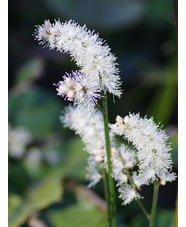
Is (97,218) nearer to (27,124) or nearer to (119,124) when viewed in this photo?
(27,124)

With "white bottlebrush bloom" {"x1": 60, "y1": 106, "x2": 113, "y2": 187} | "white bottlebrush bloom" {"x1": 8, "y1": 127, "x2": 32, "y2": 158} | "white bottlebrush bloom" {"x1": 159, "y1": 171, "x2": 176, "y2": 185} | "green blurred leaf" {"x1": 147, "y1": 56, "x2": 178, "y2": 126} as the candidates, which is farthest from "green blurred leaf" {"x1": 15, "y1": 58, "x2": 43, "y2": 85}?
"white bottlebrush bloom" {"x1": 159, "y1": 171, "x2": 176, "y2": 185}

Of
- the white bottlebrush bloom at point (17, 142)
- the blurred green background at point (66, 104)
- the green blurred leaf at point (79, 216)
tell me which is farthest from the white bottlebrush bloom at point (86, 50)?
the white bottlebrush bloom at point (17, 142)

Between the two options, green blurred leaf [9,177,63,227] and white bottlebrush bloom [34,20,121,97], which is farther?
green blurred leaf [9,177,63,227]

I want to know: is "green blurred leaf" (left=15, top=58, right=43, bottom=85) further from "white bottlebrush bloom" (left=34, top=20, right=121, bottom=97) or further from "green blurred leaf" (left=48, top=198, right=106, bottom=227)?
"white bottlebrush bloom" (left=34, top=20, right=121, bottom=97)

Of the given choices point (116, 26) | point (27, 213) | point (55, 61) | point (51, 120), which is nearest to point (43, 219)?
point (27, 213)

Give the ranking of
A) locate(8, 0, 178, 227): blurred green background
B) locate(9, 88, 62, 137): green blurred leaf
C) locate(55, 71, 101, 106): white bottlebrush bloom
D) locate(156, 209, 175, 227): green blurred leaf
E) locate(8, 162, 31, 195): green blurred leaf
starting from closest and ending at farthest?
1. locate(55, 71, 101, 106): white bottlebrush bloom
2. locate(156, 209, 175, 227): green blurred leaf
3. locate(8, 0, 178, 227): blurred green background
4. locate(8, 162, 31, 195): green blurred leaf
5. locate(9, 88, 62, 137): green blurred leaf

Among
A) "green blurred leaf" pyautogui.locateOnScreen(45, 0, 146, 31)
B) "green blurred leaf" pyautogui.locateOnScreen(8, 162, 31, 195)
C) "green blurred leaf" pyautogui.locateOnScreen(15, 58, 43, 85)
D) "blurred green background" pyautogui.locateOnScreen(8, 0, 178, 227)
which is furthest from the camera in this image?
"green blurred leaf" pyautogui.locateOnScreen(45, 0, 146, 31)

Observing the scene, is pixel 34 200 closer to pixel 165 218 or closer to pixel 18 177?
pixel 18 177
